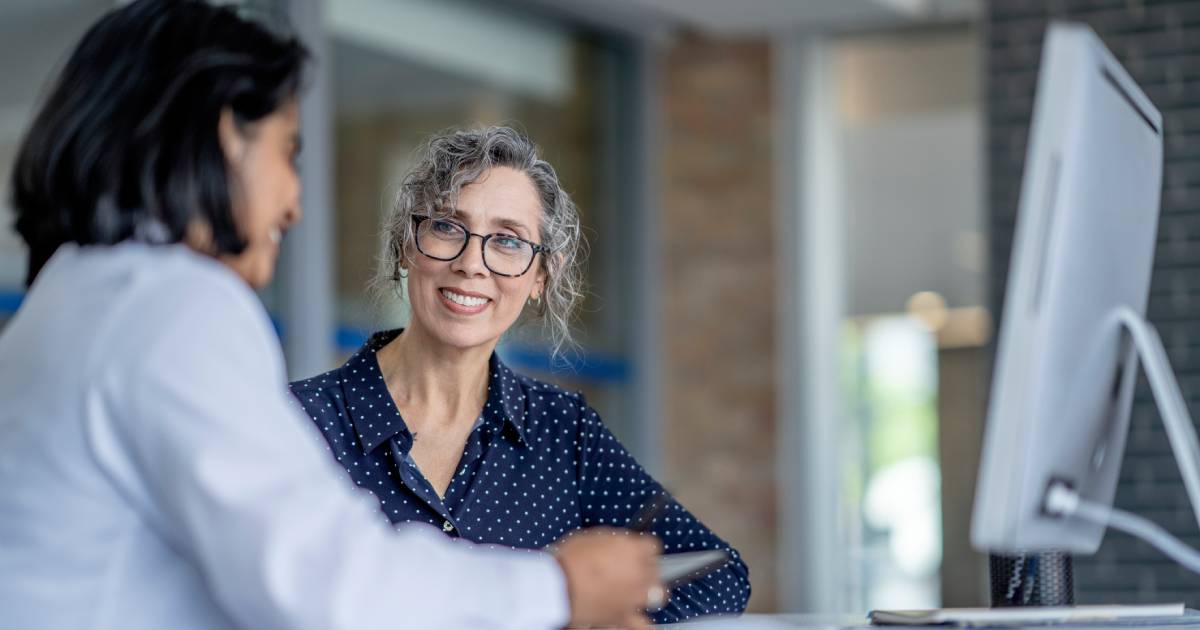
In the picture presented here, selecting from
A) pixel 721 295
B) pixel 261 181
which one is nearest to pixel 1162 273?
pixel 721 295

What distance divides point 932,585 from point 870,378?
2.75ft

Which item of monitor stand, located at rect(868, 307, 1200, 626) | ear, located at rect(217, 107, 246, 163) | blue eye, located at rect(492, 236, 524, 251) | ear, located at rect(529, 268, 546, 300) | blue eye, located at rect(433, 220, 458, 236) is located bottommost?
monitor stand, located at rect(868, 307, 1200, 626)

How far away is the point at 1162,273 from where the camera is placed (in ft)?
14.8

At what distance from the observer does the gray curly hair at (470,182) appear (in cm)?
227

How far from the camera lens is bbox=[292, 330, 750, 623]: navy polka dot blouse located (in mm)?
2068

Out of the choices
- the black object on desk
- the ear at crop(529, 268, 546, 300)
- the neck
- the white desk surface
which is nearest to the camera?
the white desk surface

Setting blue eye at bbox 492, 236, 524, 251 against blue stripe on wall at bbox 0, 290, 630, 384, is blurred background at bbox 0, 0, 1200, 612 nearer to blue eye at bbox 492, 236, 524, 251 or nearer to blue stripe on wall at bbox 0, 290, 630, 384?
blue stripe on wall at bbox 0, 290, 630, 384

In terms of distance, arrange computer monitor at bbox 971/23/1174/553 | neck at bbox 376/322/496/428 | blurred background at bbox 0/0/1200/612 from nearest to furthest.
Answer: computer monitor at bbox 971/23/1174/553, neck at bbox 376/322/496/428, blurred background at bbox 0/0/1200/612

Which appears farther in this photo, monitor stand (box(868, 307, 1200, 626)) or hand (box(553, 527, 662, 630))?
monitor stand (box(868, 307, 1200, 626))

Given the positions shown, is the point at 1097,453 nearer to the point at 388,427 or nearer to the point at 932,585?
the point at 388,427

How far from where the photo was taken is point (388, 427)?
209 centimetres

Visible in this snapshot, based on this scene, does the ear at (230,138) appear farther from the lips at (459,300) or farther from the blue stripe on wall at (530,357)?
the blue stripe on wall at (530,357)

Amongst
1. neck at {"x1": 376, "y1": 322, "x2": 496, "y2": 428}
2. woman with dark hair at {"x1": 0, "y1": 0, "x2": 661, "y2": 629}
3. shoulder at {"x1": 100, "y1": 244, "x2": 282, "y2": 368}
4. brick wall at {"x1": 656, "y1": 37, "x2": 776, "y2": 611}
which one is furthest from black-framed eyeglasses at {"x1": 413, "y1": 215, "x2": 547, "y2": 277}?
brick wall at {"x1": 656, "y1": 37, "x2": 776, "y2": 611}

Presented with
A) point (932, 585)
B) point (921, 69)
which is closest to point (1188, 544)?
point (932, 585)
